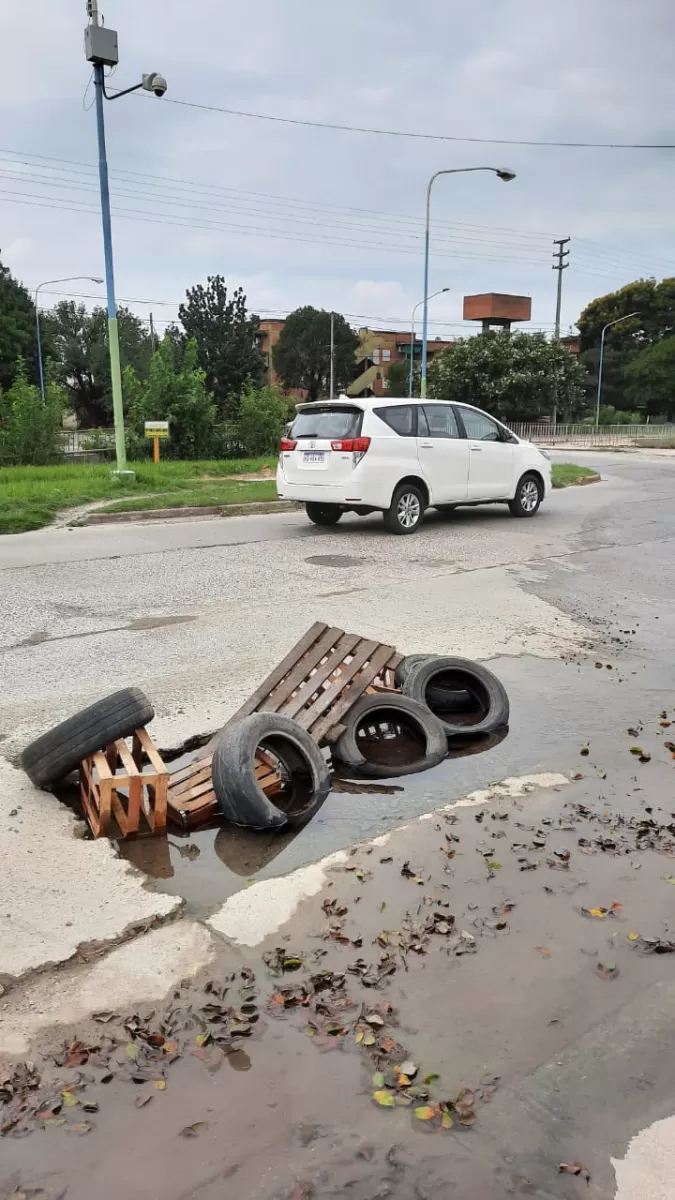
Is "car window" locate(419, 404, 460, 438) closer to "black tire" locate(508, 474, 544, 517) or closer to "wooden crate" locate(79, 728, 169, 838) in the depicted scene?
"black tire" locate(508, 474, 544, 517)

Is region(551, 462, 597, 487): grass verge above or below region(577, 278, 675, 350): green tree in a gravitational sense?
below

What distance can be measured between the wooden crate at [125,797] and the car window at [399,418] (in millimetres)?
8715

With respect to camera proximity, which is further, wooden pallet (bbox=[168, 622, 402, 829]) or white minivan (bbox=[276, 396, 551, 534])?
white minivan (bbox=[276, 396, 551, 534])

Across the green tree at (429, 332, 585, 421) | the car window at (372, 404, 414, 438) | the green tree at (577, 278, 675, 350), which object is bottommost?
the car window at (372, 404, 414, 438)

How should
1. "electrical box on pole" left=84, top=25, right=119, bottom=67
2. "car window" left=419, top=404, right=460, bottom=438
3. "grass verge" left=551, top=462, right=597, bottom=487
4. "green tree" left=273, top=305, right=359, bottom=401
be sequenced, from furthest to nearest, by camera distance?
"green tree" left=273, top=305, right=359, bottom=401 → "grass verge" left=551, top=462, right=597, bottom=487 → "electrical box on pole" left=84, top=25, right=119, bottom=67 → "car window" left=419, top=404, right=460, bottom=438

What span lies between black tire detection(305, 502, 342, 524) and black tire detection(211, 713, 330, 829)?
8961mm

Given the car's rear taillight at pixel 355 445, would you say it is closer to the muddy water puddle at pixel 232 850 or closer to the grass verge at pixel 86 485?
the grass verge at pixel 86 485

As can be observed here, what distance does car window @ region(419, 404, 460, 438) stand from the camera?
12.8 metres

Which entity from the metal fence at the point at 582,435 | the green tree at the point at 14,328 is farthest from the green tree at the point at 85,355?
the metal fence at the point at 582,435

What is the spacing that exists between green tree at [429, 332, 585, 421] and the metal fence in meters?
1.34

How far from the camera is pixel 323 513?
1367 cm

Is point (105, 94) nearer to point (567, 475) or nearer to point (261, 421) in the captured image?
point (261, 421)

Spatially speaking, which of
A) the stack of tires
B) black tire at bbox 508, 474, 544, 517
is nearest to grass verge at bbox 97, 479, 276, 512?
black tire at bbox 508, 474, 544, 517

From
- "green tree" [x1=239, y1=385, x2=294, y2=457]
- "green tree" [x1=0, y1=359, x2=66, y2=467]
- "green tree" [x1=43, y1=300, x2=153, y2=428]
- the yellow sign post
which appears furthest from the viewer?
"green tree" [x1=43, y1=300, x2=153, y2=428]
